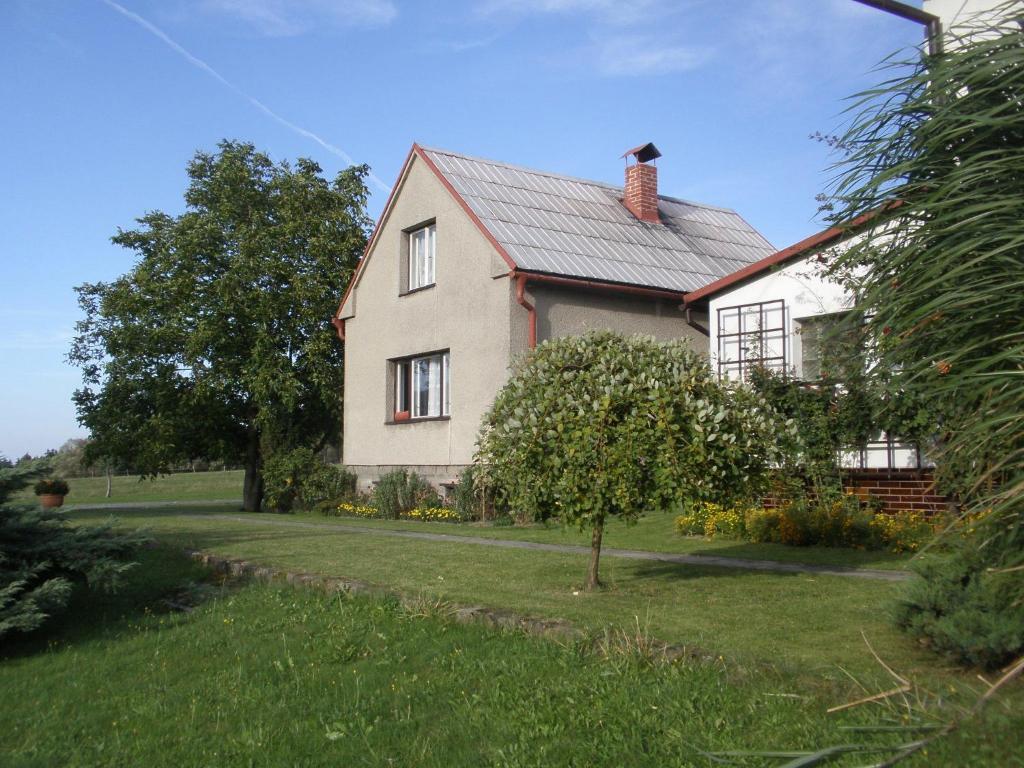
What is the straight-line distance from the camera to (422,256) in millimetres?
22031

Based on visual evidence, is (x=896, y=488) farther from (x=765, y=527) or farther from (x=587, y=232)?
(x=587, y=232)

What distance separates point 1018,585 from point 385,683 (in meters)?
3.93

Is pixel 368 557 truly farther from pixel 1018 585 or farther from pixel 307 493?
pixel 307 493

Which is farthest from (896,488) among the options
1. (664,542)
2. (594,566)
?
(594,566)

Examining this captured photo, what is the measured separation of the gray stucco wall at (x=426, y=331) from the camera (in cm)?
1923

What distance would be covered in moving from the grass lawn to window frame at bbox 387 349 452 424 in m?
12.6

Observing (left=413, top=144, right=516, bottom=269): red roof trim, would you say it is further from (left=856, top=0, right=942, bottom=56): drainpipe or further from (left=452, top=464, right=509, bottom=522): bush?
(left=856, top=0, right=942, bottom=56): drainpipe

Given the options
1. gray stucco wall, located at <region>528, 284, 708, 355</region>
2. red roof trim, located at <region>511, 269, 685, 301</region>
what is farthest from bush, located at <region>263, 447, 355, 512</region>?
red roof trim, located at <region>511, 269, 685, 301</region>

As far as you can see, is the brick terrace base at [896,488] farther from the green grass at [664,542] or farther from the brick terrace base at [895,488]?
the green grass at [664,542]

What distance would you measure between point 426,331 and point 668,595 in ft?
44.0

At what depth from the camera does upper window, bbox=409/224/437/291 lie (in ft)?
71.0

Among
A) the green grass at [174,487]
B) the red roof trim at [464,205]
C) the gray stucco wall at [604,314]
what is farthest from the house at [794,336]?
the green grass at [174,487]

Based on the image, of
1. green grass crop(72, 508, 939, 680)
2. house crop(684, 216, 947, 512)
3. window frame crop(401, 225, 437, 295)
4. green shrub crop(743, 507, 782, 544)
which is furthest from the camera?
window frame crop(401, 225, 437, 295)

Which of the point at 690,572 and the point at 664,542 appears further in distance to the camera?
the point at 664,542
